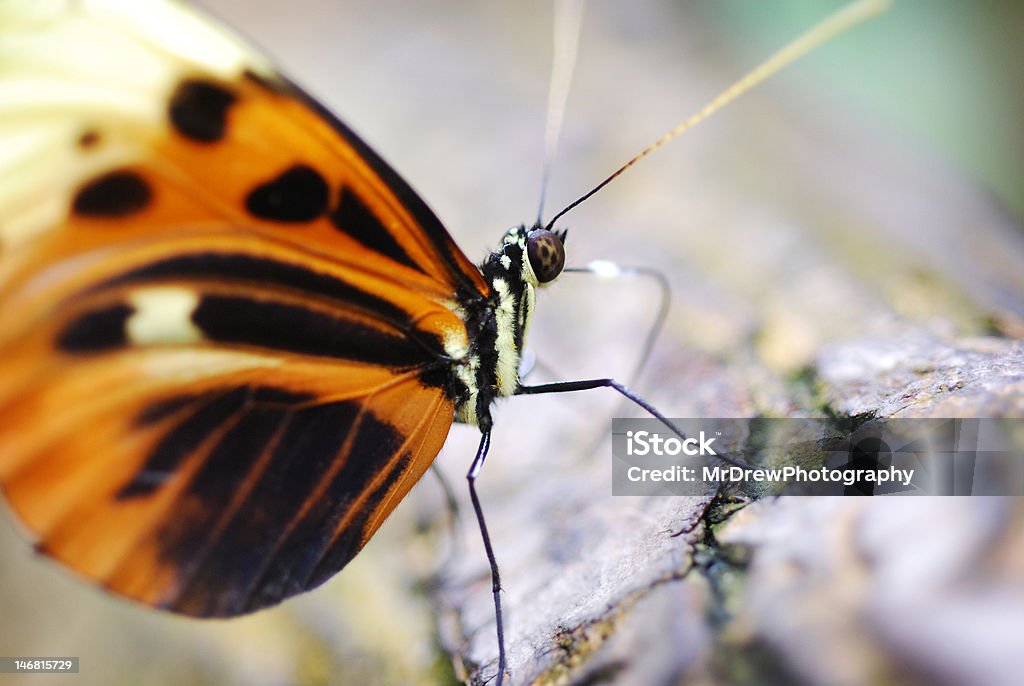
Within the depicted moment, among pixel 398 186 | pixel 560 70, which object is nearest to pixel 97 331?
pixel 398 186

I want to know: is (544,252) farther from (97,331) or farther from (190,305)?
(97,331)

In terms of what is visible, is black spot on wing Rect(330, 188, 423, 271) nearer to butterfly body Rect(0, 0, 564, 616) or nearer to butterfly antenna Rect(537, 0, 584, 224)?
butterfly body Rect(0, 0, 564, 616)

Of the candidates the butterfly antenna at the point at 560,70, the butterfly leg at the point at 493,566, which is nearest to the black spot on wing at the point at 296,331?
the butterfly leg at the point at 493,566

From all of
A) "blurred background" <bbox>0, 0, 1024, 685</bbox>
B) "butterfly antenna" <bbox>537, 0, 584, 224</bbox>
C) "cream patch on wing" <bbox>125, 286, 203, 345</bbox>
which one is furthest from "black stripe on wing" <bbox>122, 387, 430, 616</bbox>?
"butterfly antenna" <bbox>537, 0, 584, 224</bbox>

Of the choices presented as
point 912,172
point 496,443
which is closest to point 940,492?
point 496,443

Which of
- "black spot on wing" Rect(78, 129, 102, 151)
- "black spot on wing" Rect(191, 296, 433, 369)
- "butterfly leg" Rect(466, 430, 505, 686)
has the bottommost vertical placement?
"butterfly leg" Rect(466, 430, 505, 686)

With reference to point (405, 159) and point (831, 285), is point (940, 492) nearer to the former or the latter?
point (831, 285)
